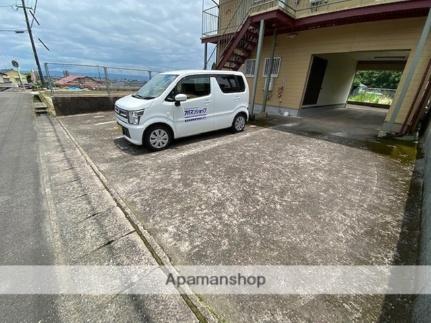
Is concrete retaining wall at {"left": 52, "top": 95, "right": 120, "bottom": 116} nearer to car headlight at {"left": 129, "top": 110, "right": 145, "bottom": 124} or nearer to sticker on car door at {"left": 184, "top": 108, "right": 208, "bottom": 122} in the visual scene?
car headlight at {"left": 129, "top": 110, "right": 145, "bottom": 124}

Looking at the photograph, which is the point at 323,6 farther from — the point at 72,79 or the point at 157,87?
the point at 72,79

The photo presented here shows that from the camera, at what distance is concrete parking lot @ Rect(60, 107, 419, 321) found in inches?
62.1

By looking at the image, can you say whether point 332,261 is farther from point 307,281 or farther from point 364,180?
point 364,180

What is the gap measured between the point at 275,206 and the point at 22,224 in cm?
317

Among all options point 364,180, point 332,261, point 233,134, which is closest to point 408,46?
point 364,180

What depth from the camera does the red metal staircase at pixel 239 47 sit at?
7696 millimetres

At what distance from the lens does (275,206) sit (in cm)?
267

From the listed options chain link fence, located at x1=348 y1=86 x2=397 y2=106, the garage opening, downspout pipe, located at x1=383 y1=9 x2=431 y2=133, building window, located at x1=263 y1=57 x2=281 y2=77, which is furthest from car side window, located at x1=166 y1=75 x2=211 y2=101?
chain link fence, located at x1=348 y1=86 x2=397 y2=106

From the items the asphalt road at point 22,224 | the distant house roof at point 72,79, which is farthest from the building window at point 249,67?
the asphalt road at point 22,224

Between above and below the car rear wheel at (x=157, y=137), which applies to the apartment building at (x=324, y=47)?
above

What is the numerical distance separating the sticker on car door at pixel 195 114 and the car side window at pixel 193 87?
31 cm

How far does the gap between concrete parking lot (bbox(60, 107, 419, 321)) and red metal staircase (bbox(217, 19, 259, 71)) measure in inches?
→ 210

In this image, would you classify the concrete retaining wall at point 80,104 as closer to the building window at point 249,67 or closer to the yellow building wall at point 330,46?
the building window at point 249,67

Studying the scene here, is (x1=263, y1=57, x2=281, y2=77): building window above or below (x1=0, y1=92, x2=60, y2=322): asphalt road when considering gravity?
above
